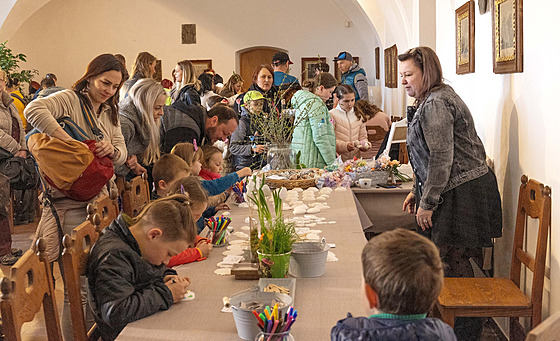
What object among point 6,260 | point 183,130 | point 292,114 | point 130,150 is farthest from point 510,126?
point 6,260

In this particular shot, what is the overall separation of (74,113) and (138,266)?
5.60 ft

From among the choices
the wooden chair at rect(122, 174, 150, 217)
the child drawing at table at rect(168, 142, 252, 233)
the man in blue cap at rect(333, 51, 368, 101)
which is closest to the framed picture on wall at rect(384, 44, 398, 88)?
the man in blue cap at rect(333, 51, 368, 101)

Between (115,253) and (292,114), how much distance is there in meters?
2.96

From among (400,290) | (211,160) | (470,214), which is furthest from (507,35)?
(400,290)

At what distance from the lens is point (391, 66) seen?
38.7 ft

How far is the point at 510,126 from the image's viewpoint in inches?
146

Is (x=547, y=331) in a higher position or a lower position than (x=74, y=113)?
lower

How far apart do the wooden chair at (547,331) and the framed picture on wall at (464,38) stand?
3232mm

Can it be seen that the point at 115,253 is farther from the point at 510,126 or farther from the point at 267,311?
the point at 510,126

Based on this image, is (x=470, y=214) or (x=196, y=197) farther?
(x=470, y=214)

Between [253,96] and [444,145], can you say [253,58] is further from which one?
Answer: [444,145]

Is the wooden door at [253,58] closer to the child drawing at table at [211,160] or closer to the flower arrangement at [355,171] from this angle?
the flower arrangement at [355,171]

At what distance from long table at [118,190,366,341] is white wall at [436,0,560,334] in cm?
98

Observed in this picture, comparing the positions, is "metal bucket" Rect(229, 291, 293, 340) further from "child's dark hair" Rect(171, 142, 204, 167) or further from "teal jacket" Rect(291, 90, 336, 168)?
"teal jacket" Rect(291, 90, 336, 168)
